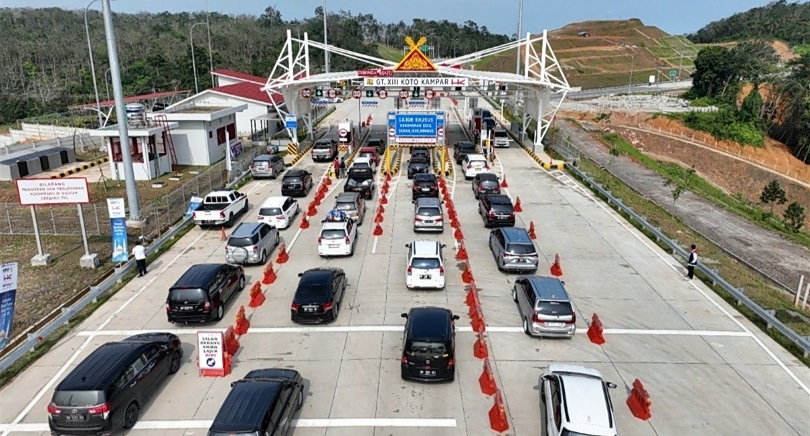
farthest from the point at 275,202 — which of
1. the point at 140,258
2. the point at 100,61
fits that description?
the point at 100,61

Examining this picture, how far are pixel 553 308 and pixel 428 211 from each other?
10836mm

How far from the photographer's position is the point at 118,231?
2183cm

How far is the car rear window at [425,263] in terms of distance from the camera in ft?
63.3

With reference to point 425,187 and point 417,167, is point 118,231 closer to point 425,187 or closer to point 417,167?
point 425,187

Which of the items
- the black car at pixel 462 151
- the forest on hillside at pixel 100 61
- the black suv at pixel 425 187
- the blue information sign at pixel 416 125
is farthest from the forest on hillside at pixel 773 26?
the black suv at pixel 425 187

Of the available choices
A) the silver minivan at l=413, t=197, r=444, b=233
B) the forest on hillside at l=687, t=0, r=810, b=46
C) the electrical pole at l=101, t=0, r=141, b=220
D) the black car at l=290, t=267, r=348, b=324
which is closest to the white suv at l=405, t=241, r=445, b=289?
the black car at l=290, t=267, r=348, b=324

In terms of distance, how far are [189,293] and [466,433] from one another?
9.50 metres

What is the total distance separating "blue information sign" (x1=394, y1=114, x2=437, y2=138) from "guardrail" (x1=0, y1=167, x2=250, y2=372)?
18.9m

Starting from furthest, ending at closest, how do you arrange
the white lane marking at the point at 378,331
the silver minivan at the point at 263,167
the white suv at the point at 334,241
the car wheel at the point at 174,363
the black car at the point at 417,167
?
the silver minivan at the point at 263,167 → the black car at the point at 417,167 → the white suv at the point at 334,241 → the white lane marking at the point at 378,331 → the car wheel at the point at 174,363

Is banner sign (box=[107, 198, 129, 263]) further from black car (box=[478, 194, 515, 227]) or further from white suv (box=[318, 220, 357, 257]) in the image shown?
black car (box=[478, 194, 515, 227])

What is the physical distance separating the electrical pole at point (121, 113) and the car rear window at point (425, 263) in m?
16.0

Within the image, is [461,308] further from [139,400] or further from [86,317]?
[86,317]

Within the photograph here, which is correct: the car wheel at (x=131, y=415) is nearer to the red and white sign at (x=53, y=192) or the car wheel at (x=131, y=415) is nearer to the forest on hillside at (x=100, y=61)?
the red and white sign at (x=53, y=192)

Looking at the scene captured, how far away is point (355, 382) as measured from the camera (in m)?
14.1
